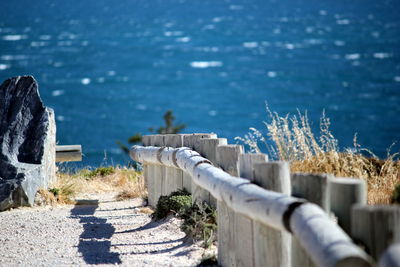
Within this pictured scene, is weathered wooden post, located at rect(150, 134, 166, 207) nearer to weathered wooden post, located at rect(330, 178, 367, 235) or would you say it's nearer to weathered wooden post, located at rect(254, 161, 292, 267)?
weathered wooden post, located at rect(254, 161, 292, 267)

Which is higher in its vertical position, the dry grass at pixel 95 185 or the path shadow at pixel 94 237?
the dry grass at pixel 95 185

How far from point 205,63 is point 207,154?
6489 centimetres

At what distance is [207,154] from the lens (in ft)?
21.6

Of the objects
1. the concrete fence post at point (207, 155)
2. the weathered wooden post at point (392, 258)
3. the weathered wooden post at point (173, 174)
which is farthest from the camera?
the weathered wooden post at point (173, 174)

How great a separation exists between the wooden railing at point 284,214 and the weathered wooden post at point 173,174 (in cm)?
124

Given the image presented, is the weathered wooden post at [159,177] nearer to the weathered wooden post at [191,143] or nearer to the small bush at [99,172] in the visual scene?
the weathered wooden post at [191,143]

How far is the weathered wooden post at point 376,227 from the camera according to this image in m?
2.89

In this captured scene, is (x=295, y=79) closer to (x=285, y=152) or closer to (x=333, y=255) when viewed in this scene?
(x=285, y=152)

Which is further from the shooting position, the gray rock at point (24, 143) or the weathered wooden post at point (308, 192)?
the gray rock at point (24, 143)

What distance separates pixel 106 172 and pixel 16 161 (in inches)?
109

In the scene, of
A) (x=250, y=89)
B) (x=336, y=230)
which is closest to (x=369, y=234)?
(x=336, y=230)

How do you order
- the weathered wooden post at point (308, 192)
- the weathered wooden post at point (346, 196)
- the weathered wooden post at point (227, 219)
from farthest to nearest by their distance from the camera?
the weathered wooden post at point (227, 219) → the weathered wooden post at point (308, 192) → the weathered wooden post at point (346, 196)

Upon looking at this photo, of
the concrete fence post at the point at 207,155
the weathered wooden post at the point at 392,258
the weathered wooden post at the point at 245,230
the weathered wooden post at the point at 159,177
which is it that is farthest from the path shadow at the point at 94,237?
the weathered wooden post at the point at 392,258

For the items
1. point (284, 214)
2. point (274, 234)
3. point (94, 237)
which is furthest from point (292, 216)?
point (94, 237)
